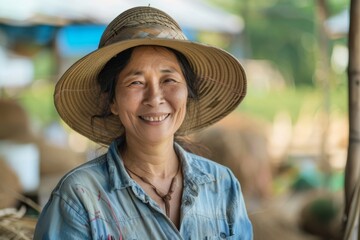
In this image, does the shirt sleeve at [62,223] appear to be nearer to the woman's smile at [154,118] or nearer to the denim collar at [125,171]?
the denim collar at [125,171]

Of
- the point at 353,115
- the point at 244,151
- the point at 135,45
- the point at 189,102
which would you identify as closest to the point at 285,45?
the point at 244,151

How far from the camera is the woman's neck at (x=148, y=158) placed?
5.61 feet

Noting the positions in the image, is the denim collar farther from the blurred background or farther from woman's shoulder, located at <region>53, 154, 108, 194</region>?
the blurred background

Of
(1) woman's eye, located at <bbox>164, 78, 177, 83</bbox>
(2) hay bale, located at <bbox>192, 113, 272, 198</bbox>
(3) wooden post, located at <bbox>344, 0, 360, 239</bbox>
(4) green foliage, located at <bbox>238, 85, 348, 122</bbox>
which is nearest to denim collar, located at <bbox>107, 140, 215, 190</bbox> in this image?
(1) woman's eye, located at <bbox>164, 78, 177, 83</bbox>

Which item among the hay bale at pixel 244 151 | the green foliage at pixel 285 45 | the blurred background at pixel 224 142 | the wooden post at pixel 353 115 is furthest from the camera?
the green foliage at pixel 285 45

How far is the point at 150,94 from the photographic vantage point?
1.62 meters

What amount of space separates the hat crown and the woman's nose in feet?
0.40

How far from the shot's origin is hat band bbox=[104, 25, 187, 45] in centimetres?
158

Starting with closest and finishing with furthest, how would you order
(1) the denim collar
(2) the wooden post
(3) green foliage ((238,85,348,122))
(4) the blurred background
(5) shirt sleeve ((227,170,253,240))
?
(1) the denim collar → (5) shirt sleeve ((227,170,253,240)) → (2) the wooden post → (4) the blurred background → (3) green foliage ((238,85,348,122))

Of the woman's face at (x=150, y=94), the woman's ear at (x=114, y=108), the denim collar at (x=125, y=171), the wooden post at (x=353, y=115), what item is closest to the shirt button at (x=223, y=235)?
the denim collar at (x=125, y=171)

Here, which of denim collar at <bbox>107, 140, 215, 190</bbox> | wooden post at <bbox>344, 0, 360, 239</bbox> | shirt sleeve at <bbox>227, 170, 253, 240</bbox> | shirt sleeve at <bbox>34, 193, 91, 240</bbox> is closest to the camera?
shirt sleeve at <bbox>34, 193, 91, 240</bbox>

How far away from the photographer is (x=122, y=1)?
5.98m

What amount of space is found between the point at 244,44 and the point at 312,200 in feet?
12.9

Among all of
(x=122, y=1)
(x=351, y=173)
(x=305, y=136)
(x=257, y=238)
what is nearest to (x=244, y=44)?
(x=305, y=136)
